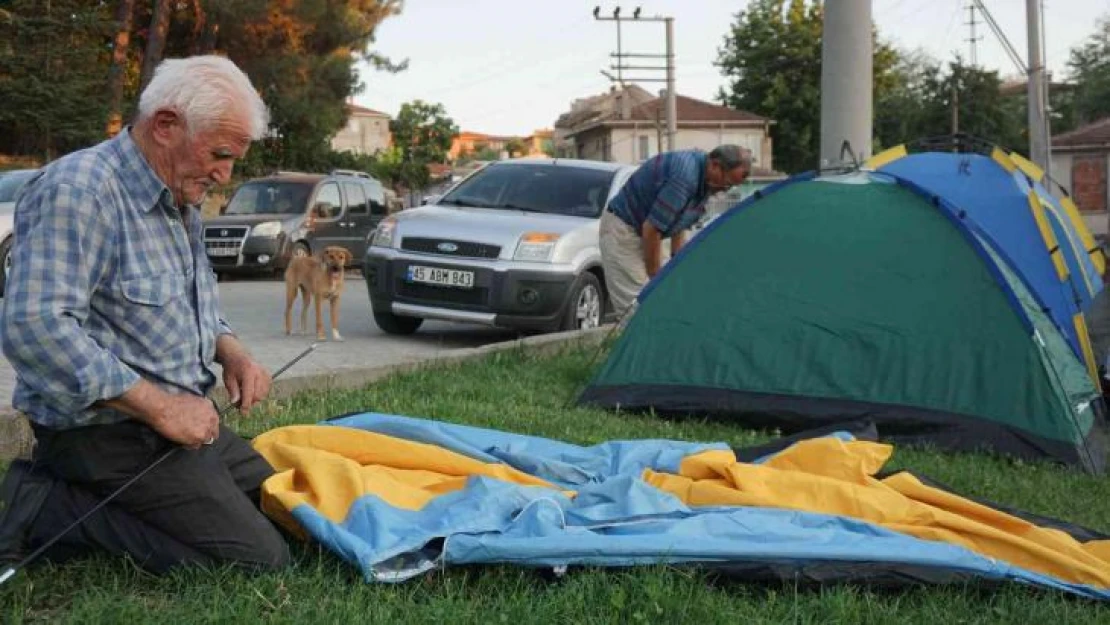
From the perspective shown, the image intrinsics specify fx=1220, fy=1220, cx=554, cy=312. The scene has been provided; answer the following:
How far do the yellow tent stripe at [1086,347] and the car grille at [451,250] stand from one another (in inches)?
173

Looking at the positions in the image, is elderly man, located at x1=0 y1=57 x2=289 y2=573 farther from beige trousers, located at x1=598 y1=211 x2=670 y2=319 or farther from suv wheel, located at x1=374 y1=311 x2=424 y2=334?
suv wheel, located at x1=374 y1=311 x2=424 y2=334

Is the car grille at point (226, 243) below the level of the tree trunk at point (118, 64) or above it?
below

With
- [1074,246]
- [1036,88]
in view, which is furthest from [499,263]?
[1036,88]

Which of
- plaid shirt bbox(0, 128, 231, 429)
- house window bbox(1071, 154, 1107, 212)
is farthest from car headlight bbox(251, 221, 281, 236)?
house window bbox(1071, 154, 1107, 212)

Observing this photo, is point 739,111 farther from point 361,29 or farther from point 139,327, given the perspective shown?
point 139,327

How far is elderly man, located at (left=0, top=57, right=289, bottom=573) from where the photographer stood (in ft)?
10.7

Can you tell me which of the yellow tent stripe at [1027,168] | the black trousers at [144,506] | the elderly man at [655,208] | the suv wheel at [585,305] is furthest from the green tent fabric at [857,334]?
the black trousers at [144,506]

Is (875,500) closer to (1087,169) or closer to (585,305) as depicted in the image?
(585,305)

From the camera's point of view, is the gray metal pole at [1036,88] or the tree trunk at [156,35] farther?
the gray metal pole at [1036,88]

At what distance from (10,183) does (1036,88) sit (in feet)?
79.8

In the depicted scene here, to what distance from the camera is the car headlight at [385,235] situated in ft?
34.1

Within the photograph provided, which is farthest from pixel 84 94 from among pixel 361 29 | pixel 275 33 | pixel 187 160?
pixel 187 160

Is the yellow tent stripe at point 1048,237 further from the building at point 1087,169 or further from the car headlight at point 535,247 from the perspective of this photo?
the building at point 1087,169

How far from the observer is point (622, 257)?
31.0 ft
